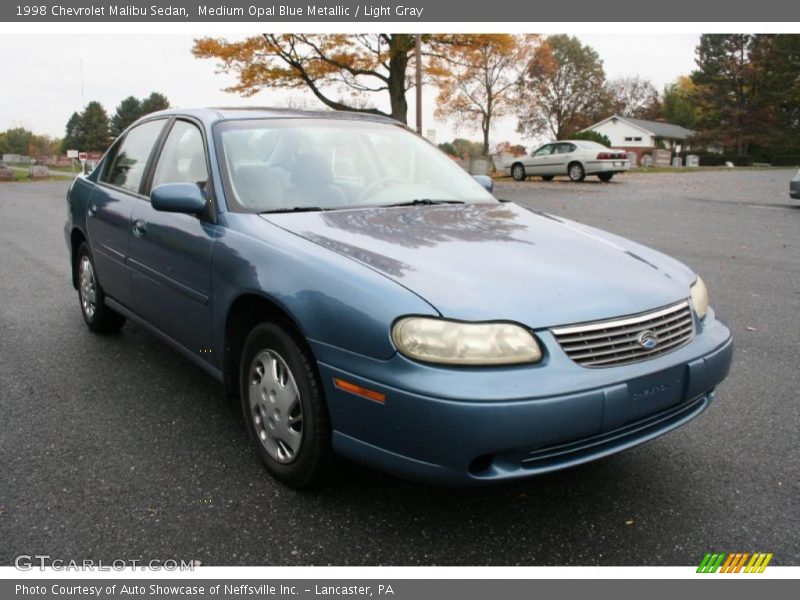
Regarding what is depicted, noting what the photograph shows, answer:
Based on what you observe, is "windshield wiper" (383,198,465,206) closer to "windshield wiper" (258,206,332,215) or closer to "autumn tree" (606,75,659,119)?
"windshield wiper" (258,206,332,215)

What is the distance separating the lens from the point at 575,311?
2.44m

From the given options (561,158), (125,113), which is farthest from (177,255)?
(125,113)

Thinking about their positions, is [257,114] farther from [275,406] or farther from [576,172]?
[576,172]

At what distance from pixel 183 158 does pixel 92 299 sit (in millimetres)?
1754

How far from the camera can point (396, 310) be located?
7.66ft

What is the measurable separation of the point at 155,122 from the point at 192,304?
5.34 ft

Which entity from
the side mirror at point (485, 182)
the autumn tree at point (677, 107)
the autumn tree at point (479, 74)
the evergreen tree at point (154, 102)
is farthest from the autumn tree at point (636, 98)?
the side mirror at point (485, 182)

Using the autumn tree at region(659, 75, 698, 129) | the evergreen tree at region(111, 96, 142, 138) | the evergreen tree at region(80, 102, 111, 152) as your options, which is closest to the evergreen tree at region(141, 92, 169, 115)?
the evergreen tree at region(111, 96, 142, 138)

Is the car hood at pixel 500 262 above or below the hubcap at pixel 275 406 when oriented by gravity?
above

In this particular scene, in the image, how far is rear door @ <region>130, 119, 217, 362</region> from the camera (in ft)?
10.8

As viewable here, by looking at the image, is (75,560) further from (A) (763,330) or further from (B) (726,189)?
(B) (726,189)

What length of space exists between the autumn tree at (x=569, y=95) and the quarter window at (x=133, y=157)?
70.3m

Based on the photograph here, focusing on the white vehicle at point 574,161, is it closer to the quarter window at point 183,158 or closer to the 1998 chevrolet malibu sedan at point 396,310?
the 1998 chevrolet malibu sedan at point 396,310

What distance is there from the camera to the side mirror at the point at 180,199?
3.20m
